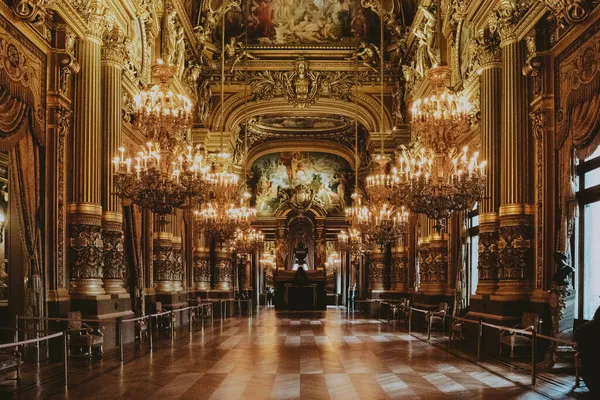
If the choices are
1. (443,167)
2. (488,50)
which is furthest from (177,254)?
(443,167)

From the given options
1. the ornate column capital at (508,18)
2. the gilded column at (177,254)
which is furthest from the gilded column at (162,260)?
the ornate column capital at (508,18)

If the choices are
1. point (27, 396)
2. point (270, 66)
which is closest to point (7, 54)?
point (27, 396)

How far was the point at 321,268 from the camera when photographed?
44688 millimetres

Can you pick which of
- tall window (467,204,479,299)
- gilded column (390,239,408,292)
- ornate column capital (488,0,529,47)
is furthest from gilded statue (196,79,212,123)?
ornate column capital (488,0,529,47)

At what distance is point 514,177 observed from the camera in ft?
44.5

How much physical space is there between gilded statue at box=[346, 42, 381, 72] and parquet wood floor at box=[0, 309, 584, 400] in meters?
13.3

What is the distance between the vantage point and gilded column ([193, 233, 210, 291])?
28.0 meters

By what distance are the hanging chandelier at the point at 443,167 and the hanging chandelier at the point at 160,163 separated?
3.83 m

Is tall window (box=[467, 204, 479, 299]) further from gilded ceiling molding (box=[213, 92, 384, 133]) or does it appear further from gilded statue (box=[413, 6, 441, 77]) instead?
gilded ceiling molding (box=[213, 92, 384, 133])

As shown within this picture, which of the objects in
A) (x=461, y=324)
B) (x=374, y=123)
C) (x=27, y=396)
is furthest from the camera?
(x=374, y=123)

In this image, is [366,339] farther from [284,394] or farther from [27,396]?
[27,396]

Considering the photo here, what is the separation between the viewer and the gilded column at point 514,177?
1329cm

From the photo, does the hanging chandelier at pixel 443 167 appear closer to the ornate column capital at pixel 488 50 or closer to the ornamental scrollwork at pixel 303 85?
the ornate column capital at pixel 488 50

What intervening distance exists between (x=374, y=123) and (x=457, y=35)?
9748 mm
